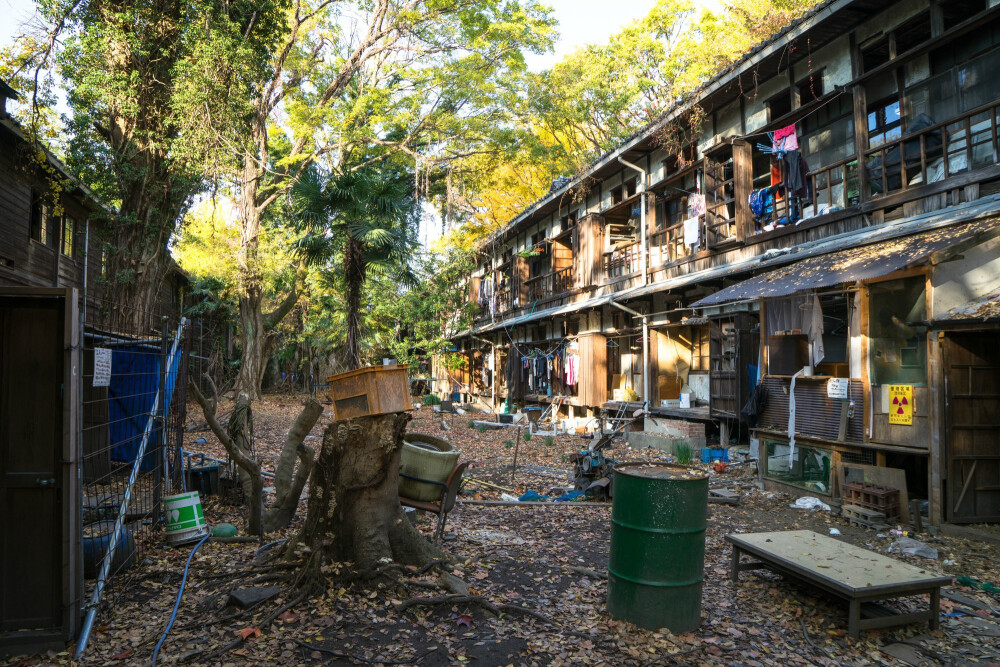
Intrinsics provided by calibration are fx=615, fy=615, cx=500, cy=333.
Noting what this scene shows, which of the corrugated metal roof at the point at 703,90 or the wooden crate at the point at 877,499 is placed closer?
the wooden crate at the point at 877,499

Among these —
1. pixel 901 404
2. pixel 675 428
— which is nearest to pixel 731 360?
pixel 675 428

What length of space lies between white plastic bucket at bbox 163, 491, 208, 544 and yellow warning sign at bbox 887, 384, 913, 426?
8596 millimetres

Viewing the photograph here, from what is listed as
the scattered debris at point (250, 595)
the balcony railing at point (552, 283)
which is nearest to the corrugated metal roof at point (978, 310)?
the scattered debris at point (250, 595)

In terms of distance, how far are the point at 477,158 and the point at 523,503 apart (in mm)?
17314

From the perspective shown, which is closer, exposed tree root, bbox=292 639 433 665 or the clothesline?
exposed tree root, bbox=292 639 433 665

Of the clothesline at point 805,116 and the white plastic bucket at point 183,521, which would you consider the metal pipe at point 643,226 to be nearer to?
the clothesline at point 805,116

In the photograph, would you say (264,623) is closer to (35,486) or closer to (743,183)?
(35,486)

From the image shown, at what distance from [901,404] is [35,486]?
369 inches

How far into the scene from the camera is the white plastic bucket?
20.5ft

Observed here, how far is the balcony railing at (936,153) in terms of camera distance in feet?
27.6

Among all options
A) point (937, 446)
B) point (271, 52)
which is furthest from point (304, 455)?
point (271, 52)

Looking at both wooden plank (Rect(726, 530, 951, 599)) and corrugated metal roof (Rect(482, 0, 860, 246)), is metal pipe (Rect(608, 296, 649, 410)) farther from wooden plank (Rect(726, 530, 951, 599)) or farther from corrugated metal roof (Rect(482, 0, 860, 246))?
wooden plank (Rect(726, 530, 951, 599))

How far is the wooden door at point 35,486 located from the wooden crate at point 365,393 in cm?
187

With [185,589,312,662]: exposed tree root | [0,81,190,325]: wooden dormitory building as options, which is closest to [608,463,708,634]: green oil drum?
[185,589,312,662]: exposed tree root
